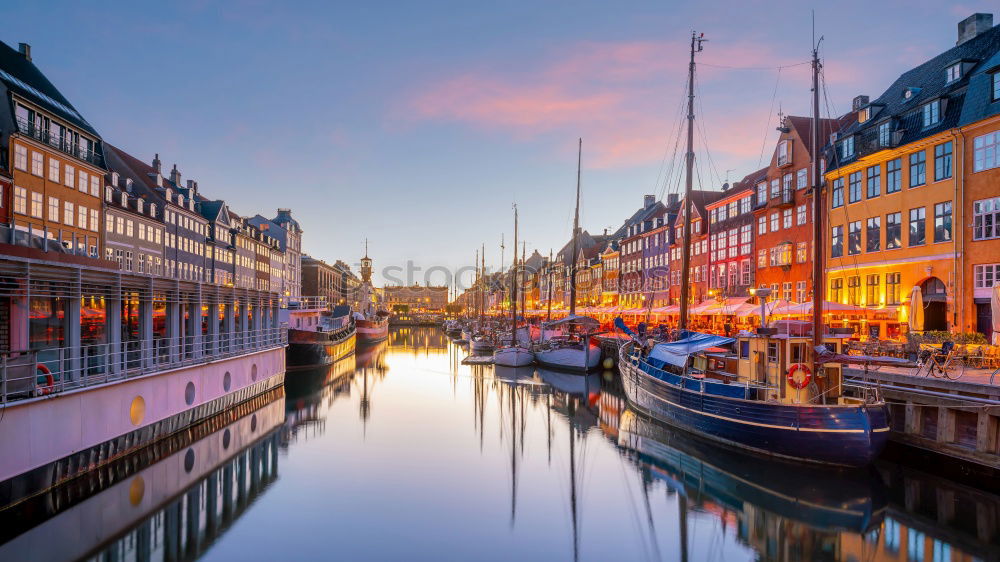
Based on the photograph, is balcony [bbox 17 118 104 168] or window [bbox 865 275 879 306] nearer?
balcony [bbox 17 118 104 168]

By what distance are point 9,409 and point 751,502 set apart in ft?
60.6

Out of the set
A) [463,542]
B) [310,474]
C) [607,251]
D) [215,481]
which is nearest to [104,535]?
[215,481]

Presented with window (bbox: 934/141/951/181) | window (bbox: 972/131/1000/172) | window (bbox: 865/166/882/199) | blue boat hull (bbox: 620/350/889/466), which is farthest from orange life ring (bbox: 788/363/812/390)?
window (bbox: 865/166/882/199)

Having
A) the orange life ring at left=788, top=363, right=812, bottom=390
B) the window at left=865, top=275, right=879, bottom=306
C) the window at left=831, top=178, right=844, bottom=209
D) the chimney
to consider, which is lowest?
the orange life ring at left=788, top=363, right=812, bottom=390

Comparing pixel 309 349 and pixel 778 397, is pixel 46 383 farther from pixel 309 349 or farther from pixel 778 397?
pixel 309 349

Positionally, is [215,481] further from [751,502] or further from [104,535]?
[751,502]

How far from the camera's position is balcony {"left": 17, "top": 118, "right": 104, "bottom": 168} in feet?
117

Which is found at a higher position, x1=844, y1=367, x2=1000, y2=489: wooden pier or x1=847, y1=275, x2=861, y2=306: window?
x1=847, y1=275, x2=861, y2=306: window

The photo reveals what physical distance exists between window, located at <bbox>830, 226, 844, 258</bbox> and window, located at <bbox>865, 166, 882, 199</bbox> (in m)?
3.21

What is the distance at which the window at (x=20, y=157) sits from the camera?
3512 centimetres

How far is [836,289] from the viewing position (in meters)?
40.0

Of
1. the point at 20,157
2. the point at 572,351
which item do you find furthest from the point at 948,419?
the point at 20,157

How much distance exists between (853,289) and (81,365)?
130ft

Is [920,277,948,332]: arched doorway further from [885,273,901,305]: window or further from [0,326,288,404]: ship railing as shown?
[0,326,288,404]: ship railing
